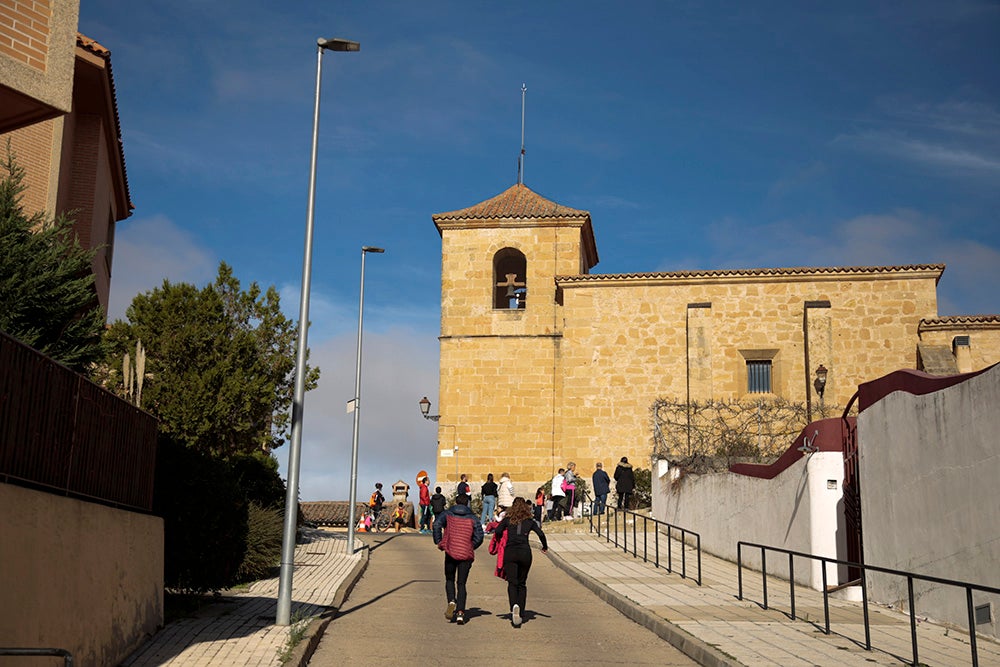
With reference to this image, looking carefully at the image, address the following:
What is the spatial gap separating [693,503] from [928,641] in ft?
41.6

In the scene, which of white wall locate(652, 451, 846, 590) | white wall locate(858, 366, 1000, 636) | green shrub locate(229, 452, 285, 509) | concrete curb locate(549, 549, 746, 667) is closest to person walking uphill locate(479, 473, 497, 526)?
white wall locate(652, 451, 846, 590)

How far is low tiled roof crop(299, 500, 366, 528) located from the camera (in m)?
44.6

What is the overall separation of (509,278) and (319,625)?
94.1 ft

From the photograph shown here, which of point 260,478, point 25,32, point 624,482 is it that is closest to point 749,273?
point 624,482

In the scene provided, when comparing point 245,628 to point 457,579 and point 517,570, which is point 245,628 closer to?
point 457,579

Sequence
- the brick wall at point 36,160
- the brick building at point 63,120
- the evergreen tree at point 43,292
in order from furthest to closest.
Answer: the brick wall at point 36,160 < the evergreen tree at point 43,292 < the brick building at point 63,120

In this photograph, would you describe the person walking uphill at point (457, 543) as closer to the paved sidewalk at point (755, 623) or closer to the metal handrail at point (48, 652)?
the paved sidewalk at point (755, 623)

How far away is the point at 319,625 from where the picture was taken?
12359mm

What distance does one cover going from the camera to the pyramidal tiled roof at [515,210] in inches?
1588

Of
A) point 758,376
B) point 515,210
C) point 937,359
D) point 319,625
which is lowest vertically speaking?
point 319,625

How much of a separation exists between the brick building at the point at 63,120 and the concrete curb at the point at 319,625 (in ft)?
18.1

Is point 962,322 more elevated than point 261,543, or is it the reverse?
point 962,322

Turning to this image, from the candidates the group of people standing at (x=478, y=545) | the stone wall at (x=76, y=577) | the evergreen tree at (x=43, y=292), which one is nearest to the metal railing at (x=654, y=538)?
the group of people standing at (x=478, y=545)

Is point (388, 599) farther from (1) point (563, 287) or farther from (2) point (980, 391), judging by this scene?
(1) point (563, 287)
